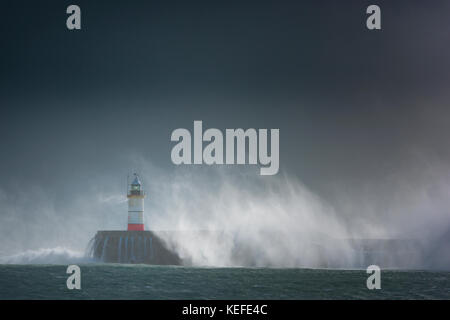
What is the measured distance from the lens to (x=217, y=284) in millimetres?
65188

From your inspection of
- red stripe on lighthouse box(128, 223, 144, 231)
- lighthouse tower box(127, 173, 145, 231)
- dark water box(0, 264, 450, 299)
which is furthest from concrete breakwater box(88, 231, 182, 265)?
dark water box(0, 264, 450, 299)

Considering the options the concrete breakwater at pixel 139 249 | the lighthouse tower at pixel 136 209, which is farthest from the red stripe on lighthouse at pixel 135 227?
the concrete breakwater at pixel 139 249

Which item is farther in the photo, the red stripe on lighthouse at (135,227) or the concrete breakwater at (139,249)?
the red stripe on lighthouse at (135,227)

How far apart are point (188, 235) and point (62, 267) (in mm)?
13291

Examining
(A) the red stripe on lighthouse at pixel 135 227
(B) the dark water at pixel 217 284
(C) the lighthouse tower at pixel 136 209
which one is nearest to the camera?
(B) the dark water at pixel 217 284

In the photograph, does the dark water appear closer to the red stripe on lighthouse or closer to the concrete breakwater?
the concrete breakwater

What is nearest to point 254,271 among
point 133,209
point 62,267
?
point 133,209

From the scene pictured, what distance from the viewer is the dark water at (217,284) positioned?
195 ft

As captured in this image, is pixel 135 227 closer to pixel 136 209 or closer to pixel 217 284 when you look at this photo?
pixel 136 209

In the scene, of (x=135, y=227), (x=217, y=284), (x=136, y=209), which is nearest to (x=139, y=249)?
(x=135, y=227)

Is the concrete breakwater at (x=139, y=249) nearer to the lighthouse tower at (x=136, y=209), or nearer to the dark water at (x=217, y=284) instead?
the lighthouse tower at (x=136, y=209)

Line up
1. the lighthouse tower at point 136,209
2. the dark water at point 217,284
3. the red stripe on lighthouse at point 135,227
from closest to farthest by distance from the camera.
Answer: the dark water at point 217,284 → the lighthouse tower at point 136,209 → the red stripe on lighthouse at point 135,227

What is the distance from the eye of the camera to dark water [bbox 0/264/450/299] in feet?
195
